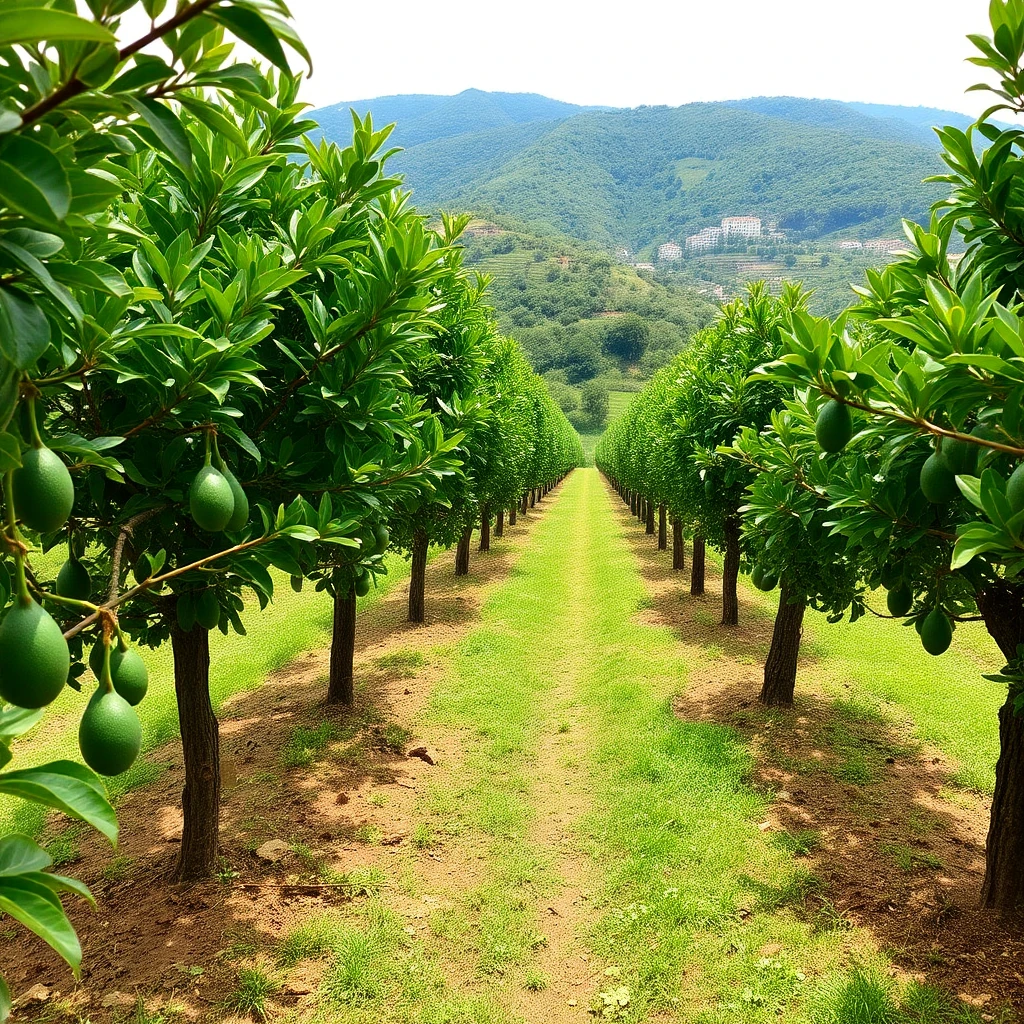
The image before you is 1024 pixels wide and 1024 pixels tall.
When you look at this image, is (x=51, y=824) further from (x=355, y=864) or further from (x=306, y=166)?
(x=306, y=166)

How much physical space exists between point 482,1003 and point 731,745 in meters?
4.49

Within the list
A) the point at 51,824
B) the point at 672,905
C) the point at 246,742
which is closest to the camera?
the point at 672,905

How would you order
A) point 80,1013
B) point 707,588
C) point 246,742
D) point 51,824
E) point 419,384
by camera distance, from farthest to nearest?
point 707,588
point 419,384
point 246,742
point 51,824
point 80,1013

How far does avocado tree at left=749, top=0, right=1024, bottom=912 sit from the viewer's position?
7.47ft

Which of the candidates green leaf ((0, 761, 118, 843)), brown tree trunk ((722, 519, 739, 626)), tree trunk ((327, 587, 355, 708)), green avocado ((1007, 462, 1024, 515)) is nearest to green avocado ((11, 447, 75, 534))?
green leaf ((0, 761, 118, 843))

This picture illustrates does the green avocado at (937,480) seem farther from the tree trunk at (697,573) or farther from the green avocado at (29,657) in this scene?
the tree trunk at (697,573)

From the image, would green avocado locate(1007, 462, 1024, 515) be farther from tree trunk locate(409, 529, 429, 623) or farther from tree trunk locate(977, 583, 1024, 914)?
tree trunk locate(409, 529, 429, 623)

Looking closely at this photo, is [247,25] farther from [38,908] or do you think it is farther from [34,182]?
[38,908]

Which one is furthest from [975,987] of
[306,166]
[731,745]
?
[306,166]

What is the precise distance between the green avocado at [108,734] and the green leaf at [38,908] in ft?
0.96

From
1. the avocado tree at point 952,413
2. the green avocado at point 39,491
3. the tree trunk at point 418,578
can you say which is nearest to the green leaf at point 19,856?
the green avocado at point 39,491

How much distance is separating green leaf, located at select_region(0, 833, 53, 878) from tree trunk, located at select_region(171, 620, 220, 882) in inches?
161

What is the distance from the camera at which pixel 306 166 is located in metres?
4.77

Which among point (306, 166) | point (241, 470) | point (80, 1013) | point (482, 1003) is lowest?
point (482, 1003)
